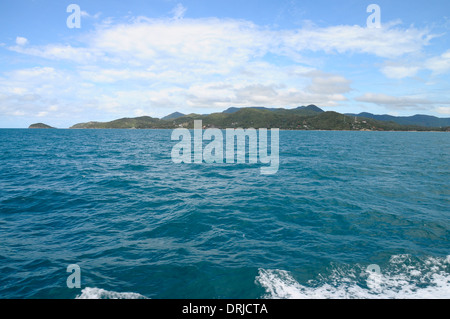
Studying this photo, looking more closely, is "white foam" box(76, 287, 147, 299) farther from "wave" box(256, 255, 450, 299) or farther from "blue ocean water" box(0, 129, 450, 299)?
"wave" box(256, 255, 450, 299)

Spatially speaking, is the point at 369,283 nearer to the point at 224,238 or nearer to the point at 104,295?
the point at 224,238

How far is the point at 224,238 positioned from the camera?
1509 centimetres

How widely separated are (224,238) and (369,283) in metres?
8.12

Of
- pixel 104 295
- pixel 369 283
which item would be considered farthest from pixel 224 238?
pixel 369 283

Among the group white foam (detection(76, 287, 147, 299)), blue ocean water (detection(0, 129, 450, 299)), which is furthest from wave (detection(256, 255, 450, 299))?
white foam (detection(76, 287, 147, 299))

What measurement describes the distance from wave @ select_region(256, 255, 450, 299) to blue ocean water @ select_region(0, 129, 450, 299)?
55mm

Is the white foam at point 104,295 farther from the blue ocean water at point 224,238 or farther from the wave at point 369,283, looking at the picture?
the wave at point 369,283

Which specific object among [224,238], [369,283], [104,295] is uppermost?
[224,238]

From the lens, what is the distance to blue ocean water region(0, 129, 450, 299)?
10.6m

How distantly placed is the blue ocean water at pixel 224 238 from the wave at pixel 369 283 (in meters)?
0.05

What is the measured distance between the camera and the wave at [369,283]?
10.1m

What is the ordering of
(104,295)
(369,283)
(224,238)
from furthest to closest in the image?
(224,238) < (369,283) < (104,295)

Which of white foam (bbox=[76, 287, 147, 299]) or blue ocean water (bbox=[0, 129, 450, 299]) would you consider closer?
white foam (bbox=[76, 287, 147, 299])

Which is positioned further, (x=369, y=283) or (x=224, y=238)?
(x=224, y=238)
